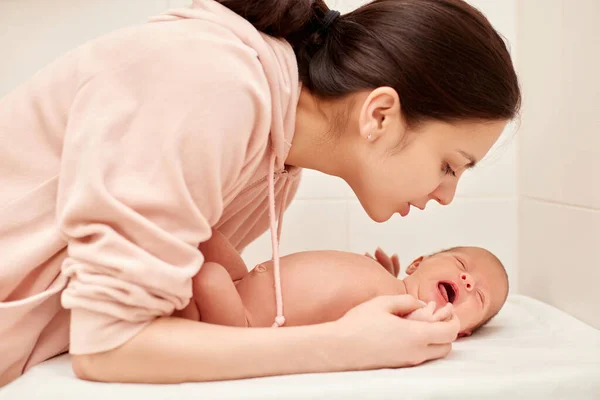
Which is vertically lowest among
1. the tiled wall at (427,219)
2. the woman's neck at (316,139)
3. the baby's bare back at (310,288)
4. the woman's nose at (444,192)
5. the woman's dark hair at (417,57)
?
the tiled wall at (427,219)

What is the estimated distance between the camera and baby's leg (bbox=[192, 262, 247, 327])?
3.20 ft

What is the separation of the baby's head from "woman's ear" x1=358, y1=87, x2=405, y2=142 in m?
0.32

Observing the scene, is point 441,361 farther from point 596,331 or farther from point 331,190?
point 331,190

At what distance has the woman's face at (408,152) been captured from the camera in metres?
1.04

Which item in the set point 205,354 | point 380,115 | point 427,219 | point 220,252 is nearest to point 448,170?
point 380,115

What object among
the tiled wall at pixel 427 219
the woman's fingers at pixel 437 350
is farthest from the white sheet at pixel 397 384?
the tiled wall at pixel 427 219

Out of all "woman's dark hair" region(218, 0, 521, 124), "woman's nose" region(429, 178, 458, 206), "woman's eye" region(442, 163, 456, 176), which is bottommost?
"woman's nose" region(429, 178, 458, 206)

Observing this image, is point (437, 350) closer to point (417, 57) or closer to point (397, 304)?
point (397, 304)

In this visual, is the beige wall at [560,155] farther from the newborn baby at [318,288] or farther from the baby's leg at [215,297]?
the baby's leg at [215,297]

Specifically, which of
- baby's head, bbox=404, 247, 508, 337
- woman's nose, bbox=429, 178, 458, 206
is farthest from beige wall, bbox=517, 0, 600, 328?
woman's nose, bbox=429, 178, 458, 206

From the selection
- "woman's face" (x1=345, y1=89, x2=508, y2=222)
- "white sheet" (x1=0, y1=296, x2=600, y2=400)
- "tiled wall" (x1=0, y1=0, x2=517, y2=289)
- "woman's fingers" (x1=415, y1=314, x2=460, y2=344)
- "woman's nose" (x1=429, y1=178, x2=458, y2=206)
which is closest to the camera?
"white sheet" (x1=0, y1=296, x2=600, y2=400)

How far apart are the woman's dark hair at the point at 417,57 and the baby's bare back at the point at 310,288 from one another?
10.6 inches

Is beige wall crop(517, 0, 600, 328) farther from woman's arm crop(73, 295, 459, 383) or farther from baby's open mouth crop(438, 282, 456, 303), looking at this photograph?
woman's arm crop(73, 295, 459, 383)

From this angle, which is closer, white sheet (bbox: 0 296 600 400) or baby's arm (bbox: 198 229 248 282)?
white sheet (bbox: 0 296 600 400)
